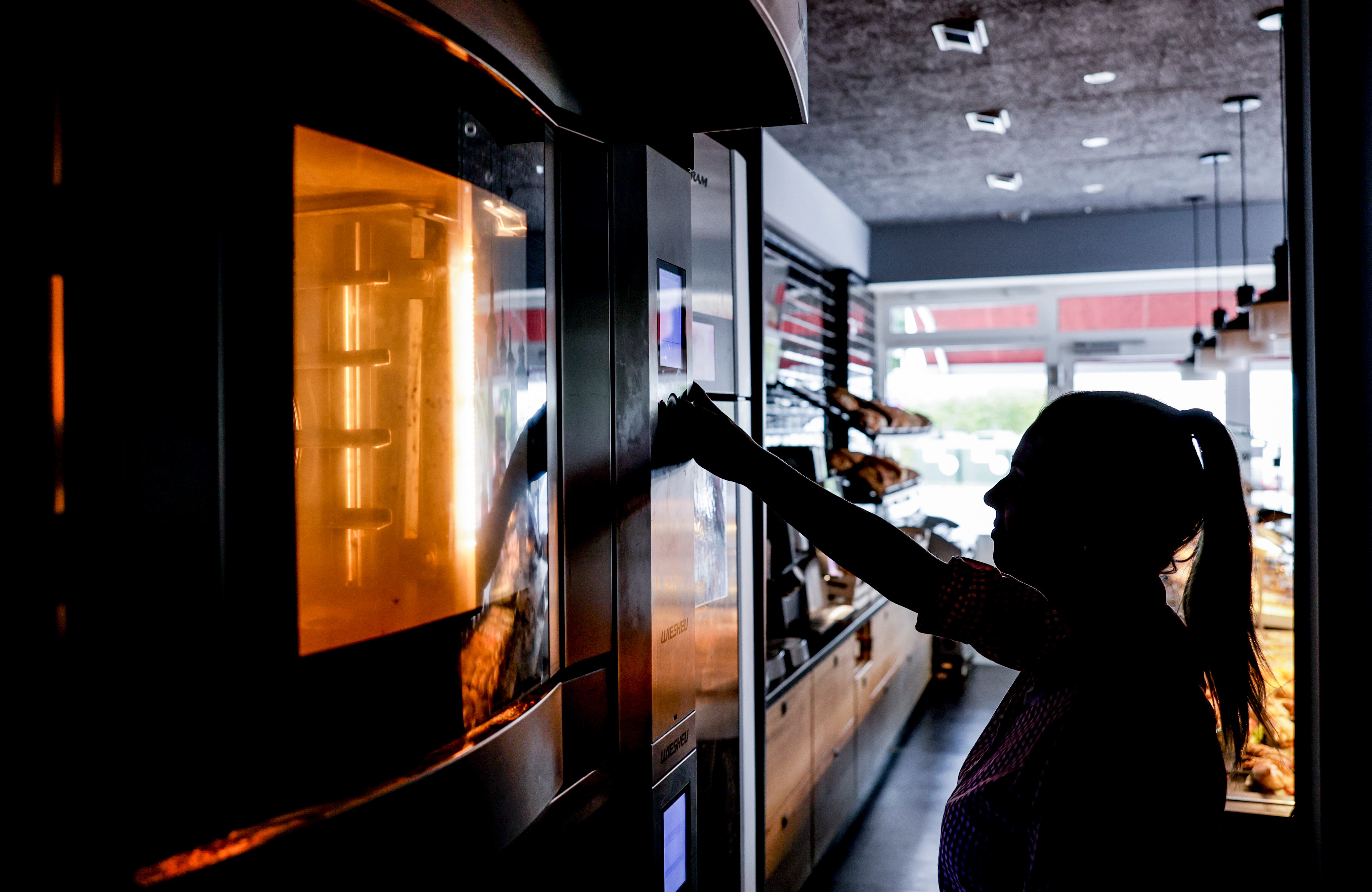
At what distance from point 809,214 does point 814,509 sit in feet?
12.2

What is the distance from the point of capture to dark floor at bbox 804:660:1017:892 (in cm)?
325

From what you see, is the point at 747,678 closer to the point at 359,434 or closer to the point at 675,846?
the point at 675,846

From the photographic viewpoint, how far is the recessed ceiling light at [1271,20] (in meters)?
2.60

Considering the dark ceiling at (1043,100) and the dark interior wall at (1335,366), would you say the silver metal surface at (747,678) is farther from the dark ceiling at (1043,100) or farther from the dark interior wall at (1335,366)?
the dark ceiling at (1043,100)

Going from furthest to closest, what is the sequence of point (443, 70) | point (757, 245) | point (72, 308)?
point (757, 245), point (443, 70), point (72, 308)

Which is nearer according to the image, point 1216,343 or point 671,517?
point 671,517

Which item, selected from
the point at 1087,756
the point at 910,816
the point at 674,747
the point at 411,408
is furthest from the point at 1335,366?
the point at 910,816

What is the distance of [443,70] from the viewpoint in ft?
2.48

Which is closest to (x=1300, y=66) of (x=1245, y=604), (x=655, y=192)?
(x=1245, y=604)

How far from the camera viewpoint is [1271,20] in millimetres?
2662

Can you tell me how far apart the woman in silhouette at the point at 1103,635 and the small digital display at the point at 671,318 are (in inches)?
11.3

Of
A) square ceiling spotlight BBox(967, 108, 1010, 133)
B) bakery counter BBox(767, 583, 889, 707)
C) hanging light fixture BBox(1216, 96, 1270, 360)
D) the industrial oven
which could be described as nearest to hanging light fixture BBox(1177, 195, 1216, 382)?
hanging light fixture BBox(1216, 96, 1270, 360)

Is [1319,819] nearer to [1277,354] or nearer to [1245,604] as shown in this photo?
[1245,604]

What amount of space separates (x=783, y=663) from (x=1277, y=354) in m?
2.30
